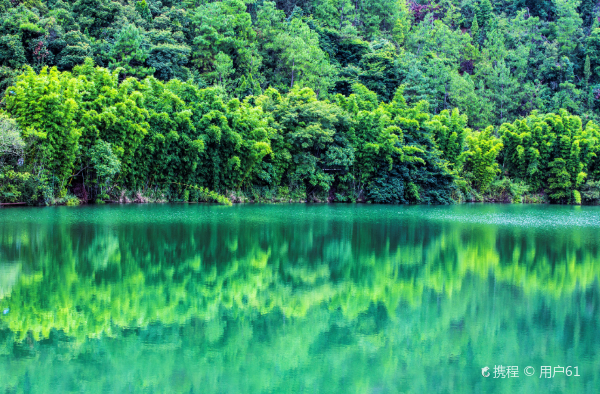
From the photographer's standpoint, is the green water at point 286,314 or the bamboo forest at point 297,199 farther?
the bamboo forest at point 297,199

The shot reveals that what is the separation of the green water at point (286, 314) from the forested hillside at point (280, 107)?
12097 mm

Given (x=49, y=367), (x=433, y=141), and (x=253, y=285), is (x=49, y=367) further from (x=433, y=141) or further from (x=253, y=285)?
(x=433, y=141)

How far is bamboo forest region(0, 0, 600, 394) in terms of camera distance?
7.10m

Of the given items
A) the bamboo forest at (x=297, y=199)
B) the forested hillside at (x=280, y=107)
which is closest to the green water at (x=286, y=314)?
the bamboo forest at (x=297, y=199)

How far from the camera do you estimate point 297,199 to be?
37312 mm

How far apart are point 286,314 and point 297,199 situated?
93.6 ft

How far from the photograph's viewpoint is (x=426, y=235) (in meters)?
19.2

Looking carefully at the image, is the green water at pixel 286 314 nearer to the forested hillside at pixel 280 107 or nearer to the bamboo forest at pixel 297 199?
the bamboo forest at pixel 297 199

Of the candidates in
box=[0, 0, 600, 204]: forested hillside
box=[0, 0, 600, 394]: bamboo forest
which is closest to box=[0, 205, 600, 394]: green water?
box=[0, 0, 600, 394]: bamboo forest

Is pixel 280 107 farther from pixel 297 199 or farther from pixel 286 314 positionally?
pixel 286 314

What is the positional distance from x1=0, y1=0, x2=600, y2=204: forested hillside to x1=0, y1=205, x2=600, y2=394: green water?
12.1m

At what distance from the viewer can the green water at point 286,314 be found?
21.1 ft

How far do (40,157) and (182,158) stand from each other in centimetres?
816

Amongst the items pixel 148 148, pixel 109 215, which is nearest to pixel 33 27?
pixel 148 148
